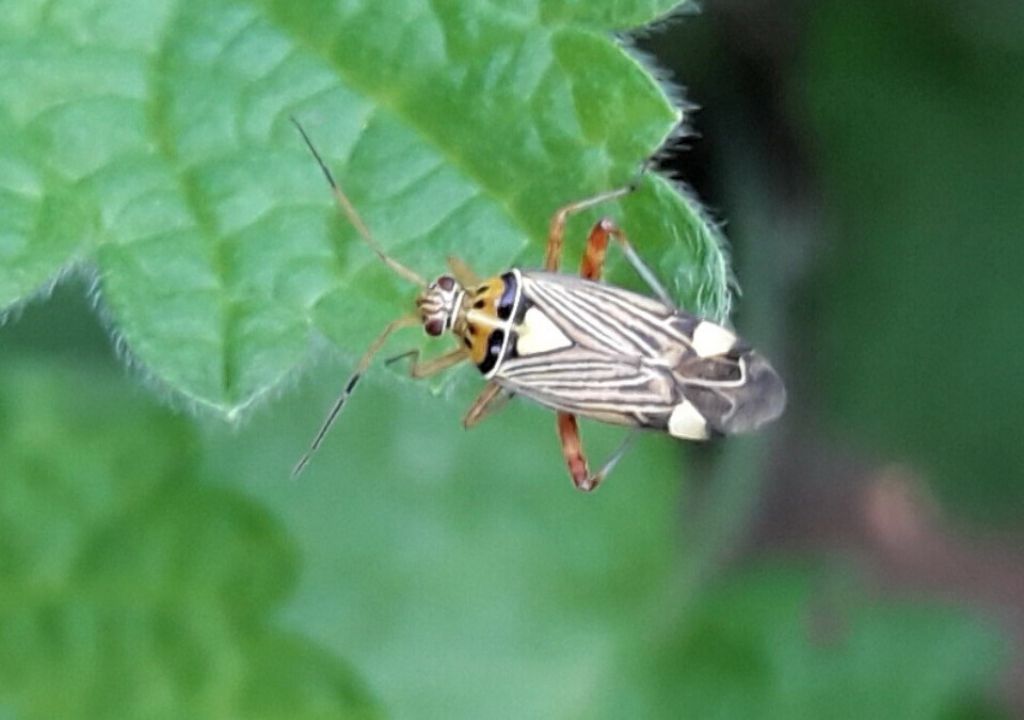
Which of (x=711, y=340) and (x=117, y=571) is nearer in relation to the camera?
(x=711, y=340)

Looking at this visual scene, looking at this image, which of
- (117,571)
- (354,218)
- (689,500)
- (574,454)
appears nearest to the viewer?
(354,218)

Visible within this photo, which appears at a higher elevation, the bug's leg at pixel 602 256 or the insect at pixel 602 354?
the bug's leg at pixel 602 256

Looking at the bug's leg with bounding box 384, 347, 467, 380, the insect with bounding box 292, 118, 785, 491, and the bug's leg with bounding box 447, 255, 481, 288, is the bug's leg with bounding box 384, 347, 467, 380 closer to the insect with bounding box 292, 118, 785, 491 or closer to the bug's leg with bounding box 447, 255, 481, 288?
the insect with bounding box 292, 118, 785, 491

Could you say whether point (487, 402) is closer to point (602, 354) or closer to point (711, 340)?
point (602, 354)

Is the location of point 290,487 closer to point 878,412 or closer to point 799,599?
point 799,599

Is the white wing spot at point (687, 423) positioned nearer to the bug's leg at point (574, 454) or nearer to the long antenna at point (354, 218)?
the bug's leg at point (574, 454)

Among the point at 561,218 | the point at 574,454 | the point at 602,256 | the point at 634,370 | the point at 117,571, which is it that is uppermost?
the point at 561,218

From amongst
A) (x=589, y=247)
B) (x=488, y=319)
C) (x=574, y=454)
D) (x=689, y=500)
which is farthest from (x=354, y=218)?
(x=689, y=500)

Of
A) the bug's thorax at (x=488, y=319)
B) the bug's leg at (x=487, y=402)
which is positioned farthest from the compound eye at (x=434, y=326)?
the bug's leg at (x=487, y=402)
